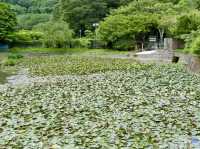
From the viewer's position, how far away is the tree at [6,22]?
55156mm

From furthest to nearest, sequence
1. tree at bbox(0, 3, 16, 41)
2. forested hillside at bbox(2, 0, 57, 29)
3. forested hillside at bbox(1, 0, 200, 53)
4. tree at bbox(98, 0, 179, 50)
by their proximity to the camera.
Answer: forested hillside at bbox(2, 0, 57, 29) → tree at bbox(0, 3, 16, 41) → tree at bbox(98, 0, 179, 50) → forested hillside at bbox(1, 0, 200, 53)

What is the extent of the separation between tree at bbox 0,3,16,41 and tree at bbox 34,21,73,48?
16.4 feet

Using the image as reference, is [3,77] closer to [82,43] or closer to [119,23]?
[119,23]

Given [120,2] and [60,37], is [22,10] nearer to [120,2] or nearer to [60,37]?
[120,2]

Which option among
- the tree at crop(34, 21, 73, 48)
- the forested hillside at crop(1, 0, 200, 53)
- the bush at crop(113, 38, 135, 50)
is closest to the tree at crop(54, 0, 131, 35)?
the forested hillside at crop(1, 0, 200, 53)

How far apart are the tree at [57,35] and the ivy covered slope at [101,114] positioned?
36090 millimetres

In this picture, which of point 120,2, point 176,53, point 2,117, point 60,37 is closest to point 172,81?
point 2,117

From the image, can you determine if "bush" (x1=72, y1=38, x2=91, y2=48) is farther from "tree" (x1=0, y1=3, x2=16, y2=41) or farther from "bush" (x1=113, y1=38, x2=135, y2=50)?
"tree" (x1=0, y1=3, x2=16, y2=41)

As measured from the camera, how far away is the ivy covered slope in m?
8.18

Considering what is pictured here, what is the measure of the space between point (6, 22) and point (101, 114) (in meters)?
47.8

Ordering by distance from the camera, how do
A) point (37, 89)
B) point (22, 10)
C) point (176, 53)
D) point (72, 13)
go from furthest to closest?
point (22, 10) < point (72, 13) < point (176, 53) < point (37, 89)

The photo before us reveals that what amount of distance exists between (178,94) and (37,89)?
5480 millimetres

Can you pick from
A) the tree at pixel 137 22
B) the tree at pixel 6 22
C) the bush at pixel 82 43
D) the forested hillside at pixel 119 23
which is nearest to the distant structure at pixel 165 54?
the forested hillside at pixel 119 23

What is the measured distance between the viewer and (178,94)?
44.2 ft
